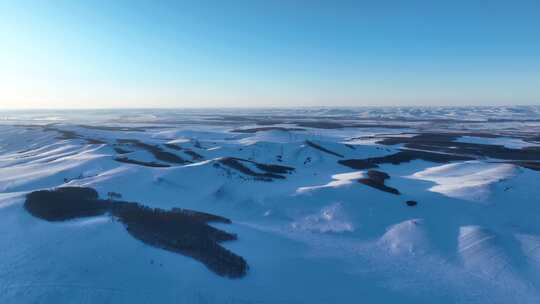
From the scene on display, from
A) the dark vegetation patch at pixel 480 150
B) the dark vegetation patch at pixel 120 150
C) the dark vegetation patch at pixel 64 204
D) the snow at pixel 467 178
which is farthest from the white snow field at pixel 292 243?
the dark vegetation patch at pixel 480 150

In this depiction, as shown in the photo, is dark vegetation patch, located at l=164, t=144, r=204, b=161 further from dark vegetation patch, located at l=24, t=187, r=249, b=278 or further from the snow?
the snow

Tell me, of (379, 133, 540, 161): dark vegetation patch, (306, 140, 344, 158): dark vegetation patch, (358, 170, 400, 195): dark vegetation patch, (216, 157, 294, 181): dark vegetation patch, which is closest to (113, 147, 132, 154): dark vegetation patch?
(216, 157, 294, 181): dark vegetation patch

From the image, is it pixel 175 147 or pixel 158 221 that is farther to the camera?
pixel 175 147

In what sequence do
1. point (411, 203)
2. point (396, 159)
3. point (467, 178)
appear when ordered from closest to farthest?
point (411, 203)
point (467, 178)
point (396, 159)

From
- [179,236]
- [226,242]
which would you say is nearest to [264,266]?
[226,242]

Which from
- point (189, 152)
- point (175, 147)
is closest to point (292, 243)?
point (189, 152)

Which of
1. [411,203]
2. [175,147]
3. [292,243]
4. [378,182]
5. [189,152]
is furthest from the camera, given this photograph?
[175,147]

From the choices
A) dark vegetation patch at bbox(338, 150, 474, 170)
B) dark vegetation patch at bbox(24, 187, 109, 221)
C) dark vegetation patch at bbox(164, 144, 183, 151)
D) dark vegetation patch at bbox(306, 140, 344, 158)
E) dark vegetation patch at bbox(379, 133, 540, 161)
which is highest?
dark vegetation patch at bbox(24, 187, 109, 221)

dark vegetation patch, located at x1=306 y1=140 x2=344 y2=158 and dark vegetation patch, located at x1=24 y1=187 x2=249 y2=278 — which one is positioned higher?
dark vegetation patch, located at x1=24 y1=187 x2=249 y2=278

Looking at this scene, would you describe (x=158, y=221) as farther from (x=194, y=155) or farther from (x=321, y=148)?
(x=321, y=148)

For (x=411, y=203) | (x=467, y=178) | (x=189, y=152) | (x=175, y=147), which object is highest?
(x=175, y=147)
